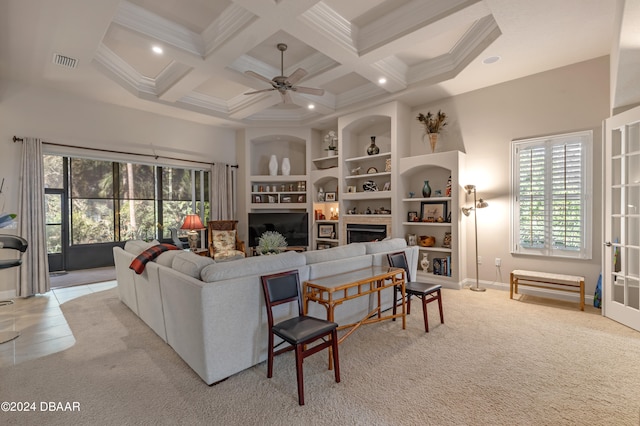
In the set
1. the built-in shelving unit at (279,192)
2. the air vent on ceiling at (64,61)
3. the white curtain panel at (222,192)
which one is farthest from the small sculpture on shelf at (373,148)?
the air vent on ceiling at (64,61)

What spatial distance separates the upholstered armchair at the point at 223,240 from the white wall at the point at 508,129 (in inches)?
164

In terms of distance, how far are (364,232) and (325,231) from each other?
117 centimetres

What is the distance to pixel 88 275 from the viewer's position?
6441 millimetres

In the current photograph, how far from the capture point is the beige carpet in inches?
78.5

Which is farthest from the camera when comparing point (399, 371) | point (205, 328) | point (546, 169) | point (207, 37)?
point (546, 169)

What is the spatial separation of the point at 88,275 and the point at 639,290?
884 cm

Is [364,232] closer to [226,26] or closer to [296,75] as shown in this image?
[296,75]

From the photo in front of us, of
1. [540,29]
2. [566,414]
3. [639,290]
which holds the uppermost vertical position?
[540,29]

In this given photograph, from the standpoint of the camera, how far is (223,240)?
21.5 ft

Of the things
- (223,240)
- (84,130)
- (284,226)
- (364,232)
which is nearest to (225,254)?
(223,240)

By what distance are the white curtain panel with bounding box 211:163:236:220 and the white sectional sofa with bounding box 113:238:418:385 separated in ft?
13.0

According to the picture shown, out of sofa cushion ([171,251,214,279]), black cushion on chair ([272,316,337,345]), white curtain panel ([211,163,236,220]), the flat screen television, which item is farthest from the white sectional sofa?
white curtain panel ([211,163,236,220])

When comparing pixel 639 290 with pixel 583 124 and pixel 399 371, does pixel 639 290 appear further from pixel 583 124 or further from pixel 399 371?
pixel 399 371

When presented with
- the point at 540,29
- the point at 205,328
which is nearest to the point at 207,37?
the point at 205,328
